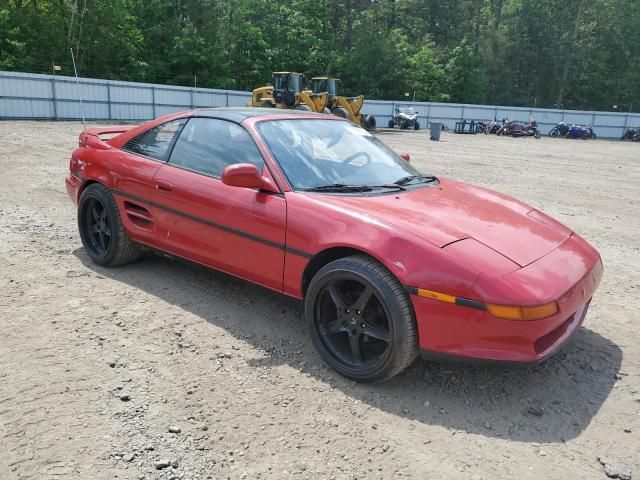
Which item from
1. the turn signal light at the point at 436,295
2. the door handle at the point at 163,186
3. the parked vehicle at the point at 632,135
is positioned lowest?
the parked vehicle at the point at 632,135

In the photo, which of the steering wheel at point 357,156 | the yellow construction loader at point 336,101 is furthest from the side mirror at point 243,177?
the yellow construction loader at point 336,101

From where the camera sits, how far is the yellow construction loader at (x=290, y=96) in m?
23.3

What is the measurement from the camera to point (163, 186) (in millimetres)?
3963

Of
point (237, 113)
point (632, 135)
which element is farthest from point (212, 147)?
point (632, 135)

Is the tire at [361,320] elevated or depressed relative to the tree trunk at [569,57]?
depressed

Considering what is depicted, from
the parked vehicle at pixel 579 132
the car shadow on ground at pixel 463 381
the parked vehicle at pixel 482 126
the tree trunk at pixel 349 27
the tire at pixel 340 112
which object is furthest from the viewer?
the tree trunk at pixel 349 27

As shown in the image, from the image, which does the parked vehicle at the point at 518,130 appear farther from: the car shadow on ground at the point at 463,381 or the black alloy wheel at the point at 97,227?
the black alloy wheel at the point at 97,227

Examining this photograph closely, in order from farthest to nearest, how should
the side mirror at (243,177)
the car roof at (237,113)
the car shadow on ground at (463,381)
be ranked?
the car roof at (237,113) < the side mirror at (243,177) < the car shadow on ground at (463,381)

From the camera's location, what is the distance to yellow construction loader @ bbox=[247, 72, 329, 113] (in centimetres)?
2328

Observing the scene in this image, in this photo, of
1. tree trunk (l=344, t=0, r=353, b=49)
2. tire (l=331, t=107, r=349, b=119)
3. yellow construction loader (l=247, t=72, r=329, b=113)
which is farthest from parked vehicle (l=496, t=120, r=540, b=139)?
tree trunk (l=344, t=0, r=353, b=49)

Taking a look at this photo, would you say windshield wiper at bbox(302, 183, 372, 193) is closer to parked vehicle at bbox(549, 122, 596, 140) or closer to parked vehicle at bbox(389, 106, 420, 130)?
parked vehicle at bbox(389, 106, 420, 130)

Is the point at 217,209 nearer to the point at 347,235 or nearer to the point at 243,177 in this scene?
the point at 243,177

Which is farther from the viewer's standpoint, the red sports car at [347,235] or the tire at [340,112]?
the tire at [340,112]

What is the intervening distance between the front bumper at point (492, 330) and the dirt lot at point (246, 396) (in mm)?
328
